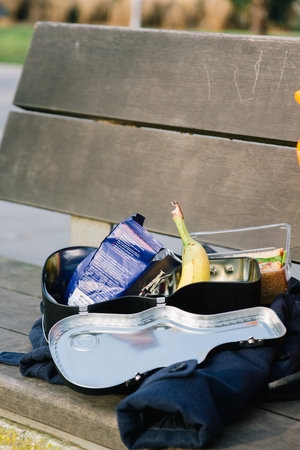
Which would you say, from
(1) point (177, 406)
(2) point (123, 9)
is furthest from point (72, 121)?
(2) point (123, 9)

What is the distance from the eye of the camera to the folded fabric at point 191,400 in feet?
3.39

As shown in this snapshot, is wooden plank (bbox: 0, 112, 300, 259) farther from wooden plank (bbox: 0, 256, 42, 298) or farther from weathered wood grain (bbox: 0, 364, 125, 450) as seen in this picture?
weathered wood grain (bbox: 0, 364, 125, 450)

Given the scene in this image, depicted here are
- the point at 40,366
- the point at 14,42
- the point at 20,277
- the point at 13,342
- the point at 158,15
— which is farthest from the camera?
the point at 158,15

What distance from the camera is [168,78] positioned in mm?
1813

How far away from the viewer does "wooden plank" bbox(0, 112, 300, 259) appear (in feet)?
5.48

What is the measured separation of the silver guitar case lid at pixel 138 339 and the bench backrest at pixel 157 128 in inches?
18.1

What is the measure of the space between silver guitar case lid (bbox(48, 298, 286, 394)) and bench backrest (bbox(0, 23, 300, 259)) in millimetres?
461

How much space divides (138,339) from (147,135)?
0.77 meters

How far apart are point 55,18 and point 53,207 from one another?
793 inches

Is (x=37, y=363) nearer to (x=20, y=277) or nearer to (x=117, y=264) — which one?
(x=117, y=264)

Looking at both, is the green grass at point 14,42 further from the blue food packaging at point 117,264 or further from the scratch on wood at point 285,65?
the blue food packaging at point 117,264

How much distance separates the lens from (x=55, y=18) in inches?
825

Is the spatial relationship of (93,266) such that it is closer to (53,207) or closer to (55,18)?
(53,207)

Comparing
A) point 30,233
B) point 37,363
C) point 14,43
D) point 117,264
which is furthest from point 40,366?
point 14,43
